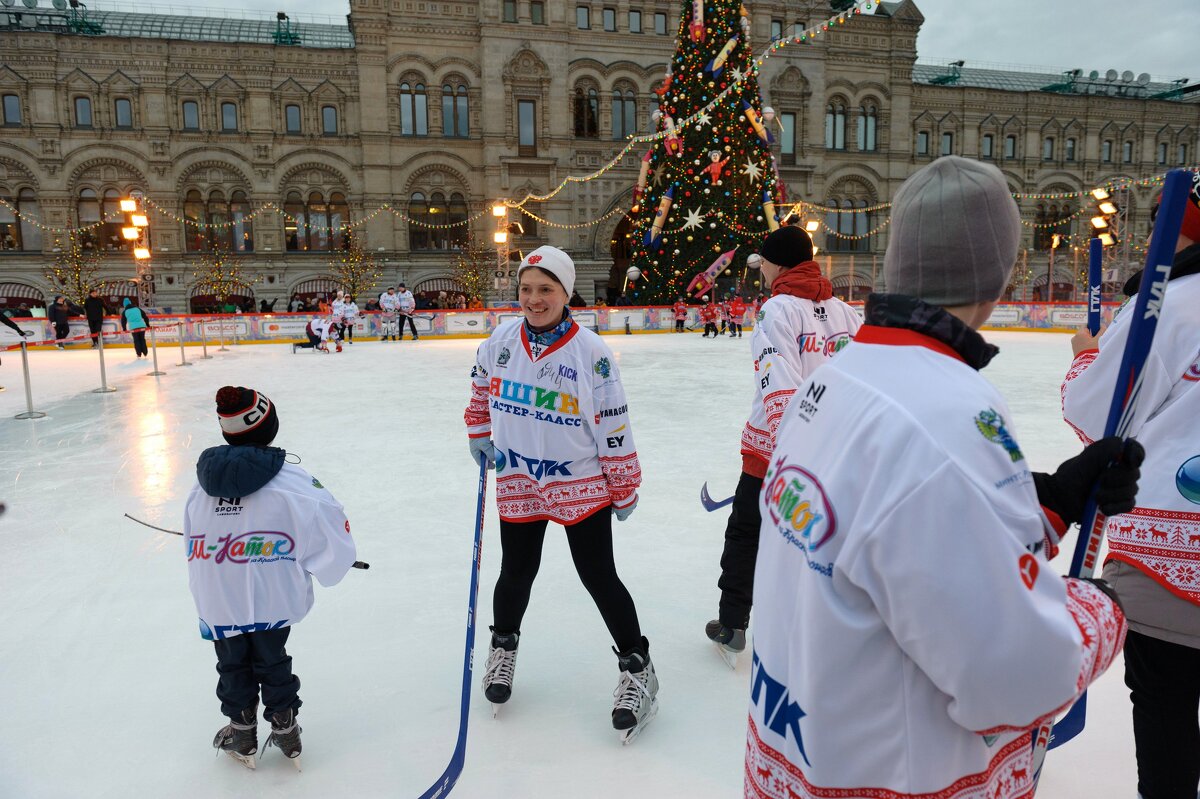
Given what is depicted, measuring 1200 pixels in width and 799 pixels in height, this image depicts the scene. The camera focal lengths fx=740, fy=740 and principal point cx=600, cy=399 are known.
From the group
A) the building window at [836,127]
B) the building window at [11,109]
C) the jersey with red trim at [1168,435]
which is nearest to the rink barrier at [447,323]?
the building window at [11,109]

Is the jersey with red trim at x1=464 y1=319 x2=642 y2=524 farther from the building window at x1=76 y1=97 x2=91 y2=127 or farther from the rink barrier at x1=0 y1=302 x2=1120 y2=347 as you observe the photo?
the building window at x1=76 y1=97 x2=91 y2=127

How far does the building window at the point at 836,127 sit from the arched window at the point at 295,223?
22977mm

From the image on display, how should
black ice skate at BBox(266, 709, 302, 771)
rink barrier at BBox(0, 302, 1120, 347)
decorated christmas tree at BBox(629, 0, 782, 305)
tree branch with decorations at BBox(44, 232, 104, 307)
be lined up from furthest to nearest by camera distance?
1. tree branch with decorations at BBox(44, 232, 104, 307)
2. decorated christmas tree at BBox(629, 0, 782, 305)
3. rink barrier at BBox(0, 302, 1120, 347)
4. black ice skate at BBox(266, 709, 302, 771)

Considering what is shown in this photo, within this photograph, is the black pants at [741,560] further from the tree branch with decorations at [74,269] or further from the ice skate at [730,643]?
the tree branch with decorations at [74,269]

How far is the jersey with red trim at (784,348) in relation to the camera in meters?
2.87

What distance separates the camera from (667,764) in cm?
242

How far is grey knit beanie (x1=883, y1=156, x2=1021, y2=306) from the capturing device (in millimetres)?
1079

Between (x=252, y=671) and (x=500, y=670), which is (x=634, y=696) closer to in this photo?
(x=500, y=670)

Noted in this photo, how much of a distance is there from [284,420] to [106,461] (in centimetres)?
185

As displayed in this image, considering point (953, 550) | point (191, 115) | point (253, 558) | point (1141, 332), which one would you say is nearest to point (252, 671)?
point (253, 558)

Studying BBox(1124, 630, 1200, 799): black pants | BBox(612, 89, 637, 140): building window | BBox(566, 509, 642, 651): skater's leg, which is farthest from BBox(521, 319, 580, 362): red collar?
BBox(612, 89, 637, 140): building window

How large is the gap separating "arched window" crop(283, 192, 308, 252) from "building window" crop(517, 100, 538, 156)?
29.3 feet

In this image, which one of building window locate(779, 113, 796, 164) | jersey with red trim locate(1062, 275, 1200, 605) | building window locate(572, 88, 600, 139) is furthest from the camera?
building window locate(779, 113, 796, 164)

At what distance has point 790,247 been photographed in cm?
302
